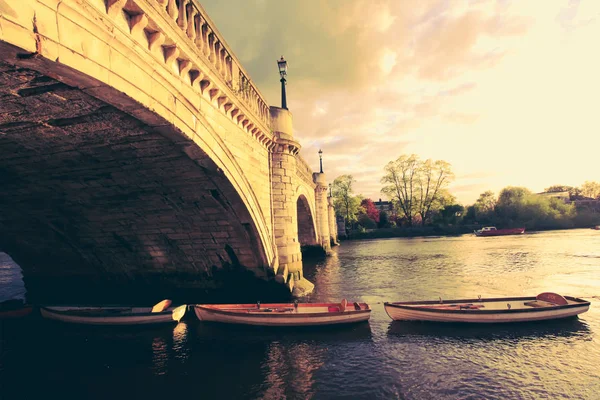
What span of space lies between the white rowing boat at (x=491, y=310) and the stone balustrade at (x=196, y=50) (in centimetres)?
866

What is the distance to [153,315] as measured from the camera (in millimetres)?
12258

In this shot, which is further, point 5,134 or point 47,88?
point 5,134

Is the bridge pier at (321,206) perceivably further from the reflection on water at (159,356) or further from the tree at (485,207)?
the tree at (485,207)

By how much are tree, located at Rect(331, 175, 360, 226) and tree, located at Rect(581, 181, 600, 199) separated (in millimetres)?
68976

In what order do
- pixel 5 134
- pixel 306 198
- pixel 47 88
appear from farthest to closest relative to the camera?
pixel 306 198, pixel 5 134, pixel 47 88

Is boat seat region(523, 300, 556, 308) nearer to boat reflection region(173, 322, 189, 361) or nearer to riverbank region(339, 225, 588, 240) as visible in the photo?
boat reflection region(173, 322, 189, 361)

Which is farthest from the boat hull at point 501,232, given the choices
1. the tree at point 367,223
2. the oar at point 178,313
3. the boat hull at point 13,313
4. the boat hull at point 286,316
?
the boat hull at point 13,313

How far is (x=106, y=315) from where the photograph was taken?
12703mm

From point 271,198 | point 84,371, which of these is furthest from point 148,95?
point 271,198

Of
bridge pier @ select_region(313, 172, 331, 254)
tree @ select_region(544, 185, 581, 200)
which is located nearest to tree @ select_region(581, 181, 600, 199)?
tree @ select_region(544, 185, 581, 200)

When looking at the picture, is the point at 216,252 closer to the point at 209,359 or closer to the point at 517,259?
the point at 209,359

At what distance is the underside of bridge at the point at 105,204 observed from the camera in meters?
6.52

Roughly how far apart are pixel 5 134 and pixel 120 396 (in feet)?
21.2

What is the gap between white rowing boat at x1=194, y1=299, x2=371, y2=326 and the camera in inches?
423
